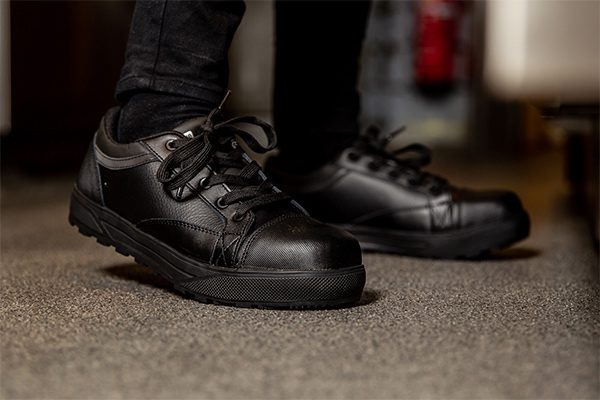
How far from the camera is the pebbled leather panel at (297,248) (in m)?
0.67

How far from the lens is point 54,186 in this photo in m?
1.89

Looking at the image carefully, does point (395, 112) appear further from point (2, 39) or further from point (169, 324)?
point (169, 324)

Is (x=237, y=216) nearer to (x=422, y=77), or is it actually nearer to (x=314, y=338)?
(x=314, y=338)

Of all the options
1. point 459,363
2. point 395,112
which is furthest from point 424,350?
point 395,112

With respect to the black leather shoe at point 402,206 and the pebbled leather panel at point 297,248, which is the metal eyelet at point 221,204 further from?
the black leather shoe at point 402,206

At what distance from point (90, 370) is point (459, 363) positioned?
8.7 inches

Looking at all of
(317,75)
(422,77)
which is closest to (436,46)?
Answer: (422,77)

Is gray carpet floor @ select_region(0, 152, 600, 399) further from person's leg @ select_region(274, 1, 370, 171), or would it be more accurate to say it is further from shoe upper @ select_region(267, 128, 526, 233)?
person's leg @ select_region(274, 1, 370, 171)

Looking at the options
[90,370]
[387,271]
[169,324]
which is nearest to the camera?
[90,370]

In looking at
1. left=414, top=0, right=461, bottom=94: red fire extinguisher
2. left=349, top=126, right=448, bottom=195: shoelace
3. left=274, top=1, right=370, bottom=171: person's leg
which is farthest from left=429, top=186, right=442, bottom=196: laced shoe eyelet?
left=414, top=0, right=461, bottom=94: red fire extinguisher

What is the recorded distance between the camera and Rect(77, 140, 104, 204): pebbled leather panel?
2.56ft

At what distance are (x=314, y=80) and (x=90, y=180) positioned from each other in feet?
1.12

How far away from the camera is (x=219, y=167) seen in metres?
0.72

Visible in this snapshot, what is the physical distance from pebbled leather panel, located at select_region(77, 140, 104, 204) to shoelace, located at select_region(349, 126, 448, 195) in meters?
0.31
